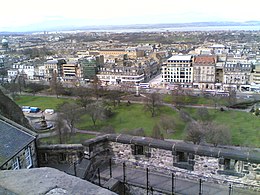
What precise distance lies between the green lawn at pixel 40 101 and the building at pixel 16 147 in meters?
46.3

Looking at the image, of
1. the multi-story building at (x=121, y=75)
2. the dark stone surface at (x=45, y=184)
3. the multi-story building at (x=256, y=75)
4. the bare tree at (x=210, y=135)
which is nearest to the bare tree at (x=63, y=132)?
the bare tree at (x=210, y=135)

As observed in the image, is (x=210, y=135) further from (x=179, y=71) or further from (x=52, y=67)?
(x=52, y=67)

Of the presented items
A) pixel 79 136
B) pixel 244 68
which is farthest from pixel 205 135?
pixel 244 68

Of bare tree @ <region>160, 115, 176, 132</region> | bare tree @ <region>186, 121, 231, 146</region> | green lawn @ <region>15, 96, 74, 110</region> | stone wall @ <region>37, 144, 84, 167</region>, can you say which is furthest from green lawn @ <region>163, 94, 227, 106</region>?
stone wall @ <region>37, 144, 84, 167</region>

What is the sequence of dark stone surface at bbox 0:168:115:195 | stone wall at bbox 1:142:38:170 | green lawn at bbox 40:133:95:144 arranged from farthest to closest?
green lawn at bbox 40:133:95:144 → stone wall at bbox 1:142:38:170 → dark stone surface at bbox 0:168:115:195

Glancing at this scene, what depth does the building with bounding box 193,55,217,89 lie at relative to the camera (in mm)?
82938

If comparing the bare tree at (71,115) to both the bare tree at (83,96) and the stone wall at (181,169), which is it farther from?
the stone wall at (181,169)

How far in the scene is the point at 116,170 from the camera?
837 cm

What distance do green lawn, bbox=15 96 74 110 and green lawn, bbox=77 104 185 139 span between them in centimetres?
1376

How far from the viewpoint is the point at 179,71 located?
87.1m

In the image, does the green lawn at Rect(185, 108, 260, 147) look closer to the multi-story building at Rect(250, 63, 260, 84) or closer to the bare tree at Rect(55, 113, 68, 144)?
the bare tree at Rect(55, 113, 68, 144)

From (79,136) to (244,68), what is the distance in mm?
57261

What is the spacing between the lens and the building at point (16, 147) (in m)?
8.32

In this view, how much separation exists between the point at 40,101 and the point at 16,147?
2132 inches
